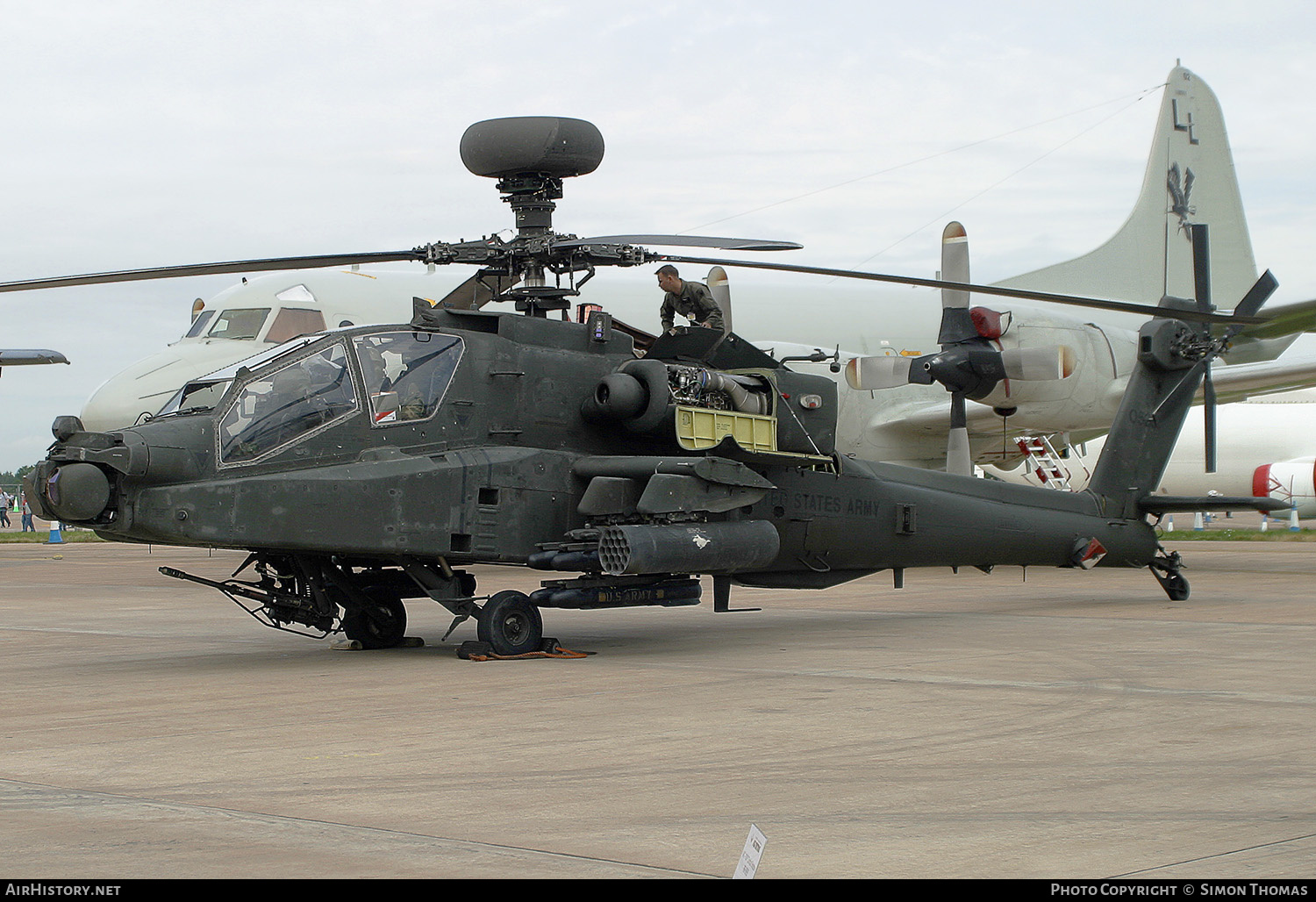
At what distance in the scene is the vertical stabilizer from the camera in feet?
85.2

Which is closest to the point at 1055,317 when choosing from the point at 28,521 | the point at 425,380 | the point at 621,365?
the point at 621,365

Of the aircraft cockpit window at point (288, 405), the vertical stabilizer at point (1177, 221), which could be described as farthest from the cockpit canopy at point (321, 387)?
the vertical stabilizer at point (1177, 221)

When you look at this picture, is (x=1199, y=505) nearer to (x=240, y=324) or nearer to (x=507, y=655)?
(x=507, y=655)

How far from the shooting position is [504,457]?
10.1 meters

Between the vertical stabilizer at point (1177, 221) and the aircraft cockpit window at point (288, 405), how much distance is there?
60.5ft

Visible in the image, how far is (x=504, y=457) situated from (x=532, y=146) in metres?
2.43

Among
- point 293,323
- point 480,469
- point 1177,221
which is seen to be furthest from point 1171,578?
point 1177,221

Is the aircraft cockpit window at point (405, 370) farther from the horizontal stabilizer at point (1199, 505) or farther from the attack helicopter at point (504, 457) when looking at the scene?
the horizontal stabilizer at point (1199, 505)

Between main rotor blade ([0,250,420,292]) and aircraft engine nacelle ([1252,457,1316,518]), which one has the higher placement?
main rotor blade ([0,250,420,292])

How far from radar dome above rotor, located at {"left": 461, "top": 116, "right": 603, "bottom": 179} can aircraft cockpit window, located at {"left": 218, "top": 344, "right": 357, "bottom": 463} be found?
5.92ft

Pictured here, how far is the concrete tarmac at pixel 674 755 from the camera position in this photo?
409 cm

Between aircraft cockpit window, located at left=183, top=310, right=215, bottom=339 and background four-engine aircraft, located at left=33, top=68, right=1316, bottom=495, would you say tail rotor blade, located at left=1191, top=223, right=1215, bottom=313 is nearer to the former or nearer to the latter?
background four-engine aircraft, located at left=33, top=68, right=1316, bottom=495

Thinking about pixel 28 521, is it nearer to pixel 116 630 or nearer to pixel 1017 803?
pixel 116 630

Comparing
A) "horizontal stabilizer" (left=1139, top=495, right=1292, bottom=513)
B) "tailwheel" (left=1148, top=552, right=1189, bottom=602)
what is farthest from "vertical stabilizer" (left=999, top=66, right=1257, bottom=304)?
"tailwheel" (left=1148, top=552, right=1189, bottom=602)
